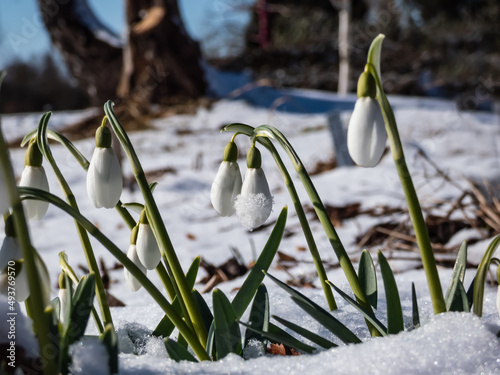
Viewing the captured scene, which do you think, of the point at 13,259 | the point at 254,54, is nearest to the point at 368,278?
the point at 13,259

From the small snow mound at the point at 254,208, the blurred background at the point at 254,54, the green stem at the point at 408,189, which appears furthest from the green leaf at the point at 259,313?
the blurred background at the point at 254,54

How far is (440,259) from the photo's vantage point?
1531 mm

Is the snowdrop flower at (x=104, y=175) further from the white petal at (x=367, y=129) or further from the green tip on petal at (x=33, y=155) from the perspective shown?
the white petal at (x=367, y=129)

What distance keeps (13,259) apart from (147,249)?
16cm

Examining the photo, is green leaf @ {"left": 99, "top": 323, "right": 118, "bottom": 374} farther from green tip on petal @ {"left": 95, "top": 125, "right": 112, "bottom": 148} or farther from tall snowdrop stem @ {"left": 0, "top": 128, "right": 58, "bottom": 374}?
green tip on petal @ {"left": 95, "top": 125, "right": 112, "bottom": 148}

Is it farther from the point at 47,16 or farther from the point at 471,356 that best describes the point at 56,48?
the point at 471,356

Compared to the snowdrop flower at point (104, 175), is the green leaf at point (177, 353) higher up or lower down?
lower down

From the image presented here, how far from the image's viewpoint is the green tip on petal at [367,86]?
576mm

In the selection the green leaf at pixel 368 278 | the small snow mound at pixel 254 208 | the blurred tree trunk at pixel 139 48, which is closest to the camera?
the small snow mound at pixel 254 208

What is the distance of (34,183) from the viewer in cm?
69

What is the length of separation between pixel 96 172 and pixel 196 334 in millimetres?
251

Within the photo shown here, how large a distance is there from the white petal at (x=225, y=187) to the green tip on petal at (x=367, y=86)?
0.20 meters

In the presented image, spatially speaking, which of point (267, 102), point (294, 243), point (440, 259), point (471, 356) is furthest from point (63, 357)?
point (267, 102)

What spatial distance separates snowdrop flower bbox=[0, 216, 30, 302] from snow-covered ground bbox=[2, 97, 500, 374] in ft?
0.38
